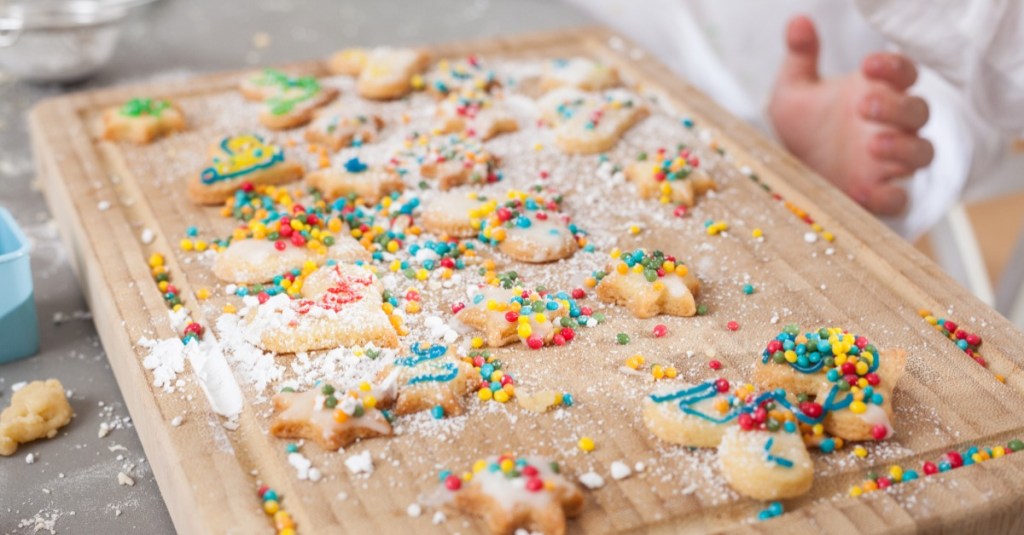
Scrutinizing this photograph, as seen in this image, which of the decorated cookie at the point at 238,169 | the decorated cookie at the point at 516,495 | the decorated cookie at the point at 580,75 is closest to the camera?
the decorated cookie at the point at 516,495

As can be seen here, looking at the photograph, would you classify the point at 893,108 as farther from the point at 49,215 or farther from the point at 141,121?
the point at 49,215

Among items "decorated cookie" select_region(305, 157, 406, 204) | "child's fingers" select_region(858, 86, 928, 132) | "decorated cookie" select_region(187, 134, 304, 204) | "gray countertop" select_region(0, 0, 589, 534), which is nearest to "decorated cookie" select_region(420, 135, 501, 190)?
"decorated cookie" select_region(305, 157, 406, 204)

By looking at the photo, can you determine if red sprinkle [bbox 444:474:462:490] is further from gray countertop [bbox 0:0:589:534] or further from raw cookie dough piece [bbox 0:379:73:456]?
raw cookie dough piece [bbox 0:379:73:456]

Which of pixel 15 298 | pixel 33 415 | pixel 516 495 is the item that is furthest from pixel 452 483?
pixel 15 298

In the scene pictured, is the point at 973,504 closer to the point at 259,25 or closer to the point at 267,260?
the point at 267,260

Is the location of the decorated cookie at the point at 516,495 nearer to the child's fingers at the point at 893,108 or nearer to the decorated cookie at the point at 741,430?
the decorated cookie at the point at 741,430


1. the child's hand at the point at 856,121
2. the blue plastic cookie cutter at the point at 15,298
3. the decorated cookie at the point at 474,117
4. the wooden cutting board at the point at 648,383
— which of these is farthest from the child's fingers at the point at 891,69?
the blue plastic cookie cutter at the point at 15,298

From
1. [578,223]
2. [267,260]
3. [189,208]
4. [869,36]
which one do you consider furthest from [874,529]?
[869,36]
